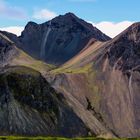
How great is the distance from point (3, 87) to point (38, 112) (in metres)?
18.3

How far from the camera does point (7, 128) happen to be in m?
181

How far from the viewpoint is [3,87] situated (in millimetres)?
199625

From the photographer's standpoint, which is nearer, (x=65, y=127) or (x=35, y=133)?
(x=35, y=133)

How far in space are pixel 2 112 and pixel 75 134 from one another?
3303 cm

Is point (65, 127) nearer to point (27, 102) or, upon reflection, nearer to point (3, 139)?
point (27, 102)

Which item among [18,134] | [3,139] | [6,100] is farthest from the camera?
[6,100]

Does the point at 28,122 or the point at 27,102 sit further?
the point at 27,102

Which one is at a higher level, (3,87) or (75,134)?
(3,87)

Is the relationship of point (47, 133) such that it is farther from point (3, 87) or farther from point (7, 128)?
point (3, 87)

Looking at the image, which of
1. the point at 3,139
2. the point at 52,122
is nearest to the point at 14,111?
the point at 52,122

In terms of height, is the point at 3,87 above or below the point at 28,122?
above

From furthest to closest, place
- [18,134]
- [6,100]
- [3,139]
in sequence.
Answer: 1. [6,100]
2. [18,134]
3. [3,139]

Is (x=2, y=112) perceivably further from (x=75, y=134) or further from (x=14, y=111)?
(x=75, y=134)

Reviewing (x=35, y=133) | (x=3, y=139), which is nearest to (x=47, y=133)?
(x=35, y=133)
